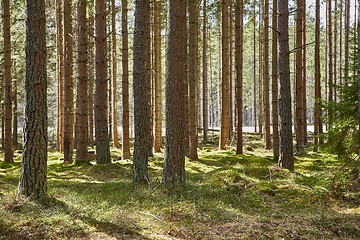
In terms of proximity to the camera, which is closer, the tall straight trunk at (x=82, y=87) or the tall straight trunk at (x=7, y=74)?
the tall straight trunk at (x=82, y=87)

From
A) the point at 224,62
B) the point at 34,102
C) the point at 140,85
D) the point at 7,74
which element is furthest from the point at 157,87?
the point at 34,102

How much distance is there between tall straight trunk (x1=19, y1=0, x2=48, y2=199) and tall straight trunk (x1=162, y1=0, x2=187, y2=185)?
271 cm

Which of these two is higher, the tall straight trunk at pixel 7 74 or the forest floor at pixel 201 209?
the tall straight trunk at pixel 7 74

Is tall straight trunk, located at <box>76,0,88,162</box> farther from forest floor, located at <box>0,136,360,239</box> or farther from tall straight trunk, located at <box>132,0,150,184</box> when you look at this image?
tall straight trunk, located at <box>132,0,150,184</box>

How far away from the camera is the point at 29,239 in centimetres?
515

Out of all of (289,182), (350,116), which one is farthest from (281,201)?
(350,116)

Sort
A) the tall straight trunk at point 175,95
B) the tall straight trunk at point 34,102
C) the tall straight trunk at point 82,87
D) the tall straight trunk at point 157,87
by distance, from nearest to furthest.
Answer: the tall straight trunk at point 34,102 < the tall straight trunk at point 175,95 < the tall straight trunk at point 82,87 < the tall straight trunk at point 157,87

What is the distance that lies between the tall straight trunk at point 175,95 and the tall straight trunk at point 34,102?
2714 mm

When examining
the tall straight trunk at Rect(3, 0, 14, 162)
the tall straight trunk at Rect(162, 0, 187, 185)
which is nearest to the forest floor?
the tall straight trunk at Rect(162, 0, 187, 185)

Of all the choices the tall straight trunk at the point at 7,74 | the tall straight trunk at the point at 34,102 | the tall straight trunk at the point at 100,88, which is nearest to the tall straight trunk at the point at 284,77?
the tall straight trunk at the point at 100,88


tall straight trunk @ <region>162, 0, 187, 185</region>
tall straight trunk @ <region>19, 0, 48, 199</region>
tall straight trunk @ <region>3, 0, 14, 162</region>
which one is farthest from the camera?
tall straight trunk @ <region>3, 0, 14, 162</region>

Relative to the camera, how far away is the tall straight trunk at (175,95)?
8.09 m

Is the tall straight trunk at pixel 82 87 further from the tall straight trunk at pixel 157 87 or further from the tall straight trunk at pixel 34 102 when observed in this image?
the tall straight trunk at pixel 34 102

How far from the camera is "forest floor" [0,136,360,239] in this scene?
5.63 m
